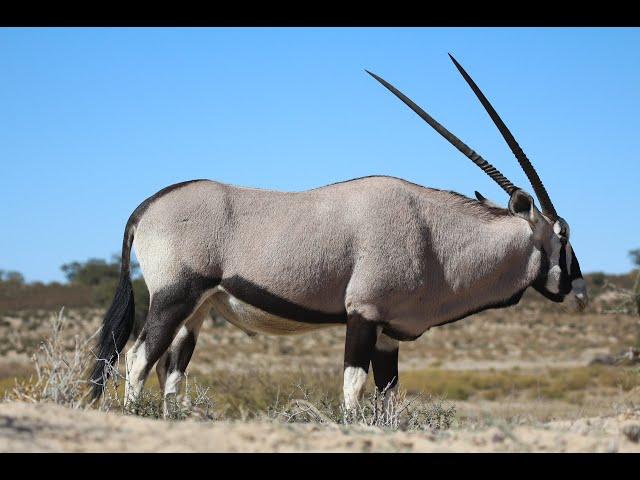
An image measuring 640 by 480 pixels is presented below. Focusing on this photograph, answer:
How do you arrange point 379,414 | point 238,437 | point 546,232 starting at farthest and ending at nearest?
1. point 546,232
2. point 379,414
3. point 238,437

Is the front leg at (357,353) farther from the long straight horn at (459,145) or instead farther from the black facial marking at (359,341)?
the long straight horn at (459,145)

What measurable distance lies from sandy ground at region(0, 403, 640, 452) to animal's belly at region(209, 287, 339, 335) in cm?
276

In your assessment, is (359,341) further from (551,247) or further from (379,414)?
(551,247)

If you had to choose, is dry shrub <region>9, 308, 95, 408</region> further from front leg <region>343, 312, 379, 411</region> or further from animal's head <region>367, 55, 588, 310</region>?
animal's head <region>367, 55, 588, 310</region>

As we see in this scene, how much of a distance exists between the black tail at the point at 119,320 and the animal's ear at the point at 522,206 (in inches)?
145

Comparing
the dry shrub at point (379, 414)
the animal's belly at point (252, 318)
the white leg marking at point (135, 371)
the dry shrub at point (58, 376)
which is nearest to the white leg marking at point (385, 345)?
the dry shrub at point (379, 414)

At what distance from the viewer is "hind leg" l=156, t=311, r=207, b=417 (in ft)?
27.6

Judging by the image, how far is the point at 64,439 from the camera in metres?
4.54

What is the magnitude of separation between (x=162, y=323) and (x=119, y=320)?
88 centimetres

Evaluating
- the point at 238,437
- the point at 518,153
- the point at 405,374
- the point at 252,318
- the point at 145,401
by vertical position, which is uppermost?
the point at 518,153

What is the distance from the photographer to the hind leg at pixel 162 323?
7695 millimetres

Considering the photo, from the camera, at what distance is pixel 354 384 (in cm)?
773

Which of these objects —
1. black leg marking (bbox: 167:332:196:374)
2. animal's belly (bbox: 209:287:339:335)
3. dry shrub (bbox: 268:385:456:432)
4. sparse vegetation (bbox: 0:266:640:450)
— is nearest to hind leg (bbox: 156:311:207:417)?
black leg marking (bbox: 167:332:196:374)

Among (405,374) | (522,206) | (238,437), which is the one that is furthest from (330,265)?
(405,374)
